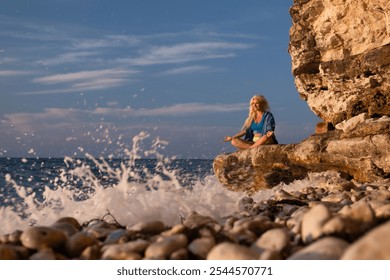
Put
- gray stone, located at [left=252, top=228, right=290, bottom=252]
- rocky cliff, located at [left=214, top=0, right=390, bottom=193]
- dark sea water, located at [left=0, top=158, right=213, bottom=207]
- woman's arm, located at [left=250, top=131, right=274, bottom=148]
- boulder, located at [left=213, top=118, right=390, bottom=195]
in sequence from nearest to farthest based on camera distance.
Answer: gray stone, located at [left=252, top=228, right=290, bottom=252] → dark sea water, located at [left=0, top=158, right=213, bottom=207] → boulder, located at [left=213, top=118, right=390, bottom=195] → rocky cliff, located at [left=214, top=0, right=390, bottom=193] → woman's arm, located at [left=250, top=131, right=274, bottom=148]

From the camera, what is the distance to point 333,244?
2148mm

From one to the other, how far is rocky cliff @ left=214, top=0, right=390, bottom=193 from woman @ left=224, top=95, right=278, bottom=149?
0.70 feet

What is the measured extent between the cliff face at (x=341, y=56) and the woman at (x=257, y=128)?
1.15 m

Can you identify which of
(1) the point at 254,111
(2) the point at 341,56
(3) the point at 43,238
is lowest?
(3) the point at 43,238

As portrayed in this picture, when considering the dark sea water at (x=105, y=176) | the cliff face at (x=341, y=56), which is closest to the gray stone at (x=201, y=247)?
the dark sea water at (x=105, y=176)

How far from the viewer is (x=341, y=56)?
9.09 meters

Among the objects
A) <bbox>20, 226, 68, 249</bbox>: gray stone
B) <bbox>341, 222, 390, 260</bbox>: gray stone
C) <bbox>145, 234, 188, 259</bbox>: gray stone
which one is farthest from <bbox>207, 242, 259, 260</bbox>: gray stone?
<bbox>20, 226, 68, 249</bbox>: gray stone

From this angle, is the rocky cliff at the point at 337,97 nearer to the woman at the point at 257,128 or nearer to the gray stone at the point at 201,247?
the woman at the point at 257,128

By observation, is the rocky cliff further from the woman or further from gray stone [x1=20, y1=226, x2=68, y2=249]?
gray stone [x1=20, y1=226, x2=68, y2=249]

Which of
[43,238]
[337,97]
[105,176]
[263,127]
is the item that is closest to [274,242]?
[43,238]

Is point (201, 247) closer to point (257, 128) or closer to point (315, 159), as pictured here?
point (315, 159)

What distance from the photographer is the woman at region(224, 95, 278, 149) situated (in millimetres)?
9016

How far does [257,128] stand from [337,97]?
59.7 inches
